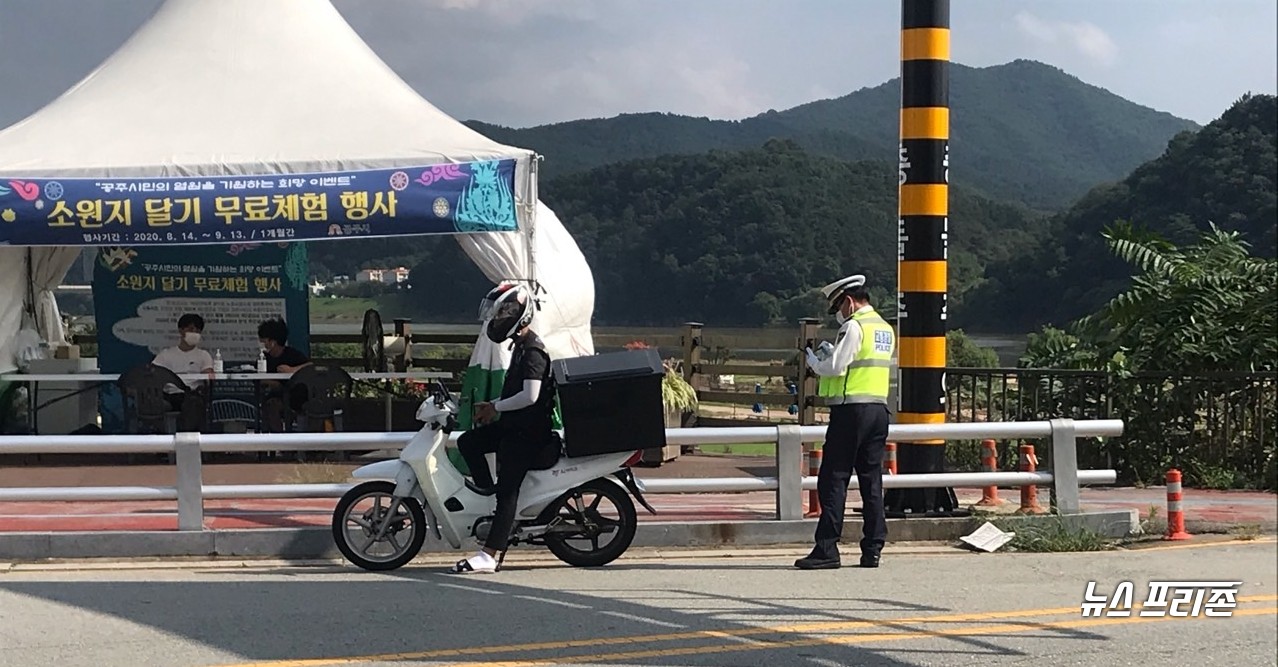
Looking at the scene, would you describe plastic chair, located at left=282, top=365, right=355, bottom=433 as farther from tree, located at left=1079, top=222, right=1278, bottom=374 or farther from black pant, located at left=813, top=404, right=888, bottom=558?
tree, located at left=1079, top=222, right=1278, bottom=374

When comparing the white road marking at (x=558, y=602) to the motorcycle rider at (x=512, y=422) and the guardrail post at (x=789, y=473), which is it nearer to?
the motorcycle rider at (x=512, y=422)

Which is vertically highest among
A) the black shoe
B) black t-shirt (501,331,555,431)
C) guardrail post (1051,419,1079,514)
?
black t-shirt (501,331,555,431)

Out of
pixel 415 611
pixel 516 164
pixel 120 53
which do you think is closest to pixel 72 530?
pixel 415 611

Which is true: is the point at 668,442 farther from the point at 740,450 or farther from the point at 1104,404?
the point at 740,450

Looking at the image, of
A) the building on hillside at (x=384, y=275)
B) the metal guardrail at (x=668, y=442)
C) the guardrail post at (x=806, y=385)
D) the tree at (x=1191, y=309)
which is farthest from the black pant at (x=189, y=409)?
the building on hillside at (x=384, y=275)

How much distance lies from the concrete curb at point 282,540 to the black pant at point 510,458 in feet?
3.31

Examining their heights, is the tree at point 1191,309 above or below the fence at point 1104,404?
above

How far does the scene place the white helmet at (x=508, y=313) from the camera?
30.3ft

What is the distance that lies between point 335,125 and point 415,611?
8.97 metres

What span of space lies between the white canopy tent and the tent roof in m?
0.02

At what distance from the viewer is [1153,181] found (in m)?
16.7

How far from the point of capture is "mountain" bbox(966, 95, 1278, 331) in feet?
17.5

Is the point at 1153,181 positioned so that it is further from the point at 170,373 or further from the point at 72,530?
the point at 72,530

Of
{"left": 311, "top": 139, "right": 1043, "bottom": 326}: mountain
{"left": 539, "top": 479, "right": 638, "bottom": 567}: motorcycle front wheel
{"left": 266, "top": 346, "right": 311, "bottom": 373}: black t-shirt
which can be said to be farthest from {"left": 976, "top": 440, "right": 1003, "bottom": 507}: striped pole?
{"left": 311, "top": 139, "right": 1043, "bottom": 326}: mountain
